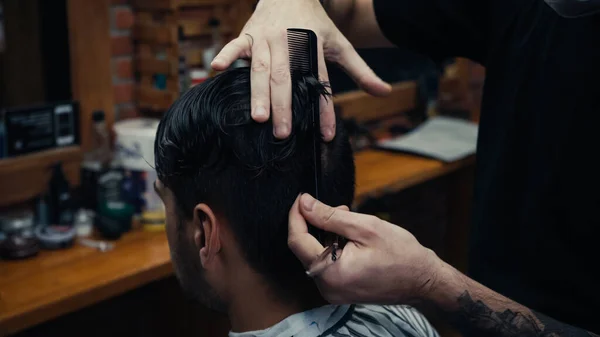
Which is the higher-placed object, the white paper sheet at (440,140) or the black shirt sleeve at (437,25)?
the black shirt sleeve at (437,25)

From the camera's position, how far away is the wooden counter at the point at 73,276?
1680 mm

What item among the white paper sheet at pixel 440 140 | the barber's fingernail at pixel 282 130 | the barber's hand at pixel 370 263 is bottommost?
the white paper sheet at pixel 440 140

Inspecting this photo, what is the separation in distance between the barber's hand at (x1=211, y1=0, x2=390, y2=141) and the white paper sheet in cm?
184

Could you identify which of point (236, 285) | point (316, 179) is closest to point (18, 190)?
point (236, 285)

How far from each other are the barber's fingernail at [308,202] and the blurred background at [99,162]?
91cm

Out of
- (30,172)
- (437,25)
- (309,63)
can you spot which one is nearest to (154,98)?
(30,172)

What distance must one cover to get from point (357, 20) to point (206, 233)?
28.2 inches

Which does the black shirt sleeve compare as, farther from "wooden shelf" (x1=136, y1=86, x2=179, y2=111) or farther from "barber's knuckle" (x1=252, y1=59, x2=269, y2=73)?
"wooden shelf" (x1=136, y1=86, x2=179, y2=111)

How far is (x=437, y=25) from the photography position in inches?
64.2

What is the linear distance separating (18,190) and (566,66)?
1.72m

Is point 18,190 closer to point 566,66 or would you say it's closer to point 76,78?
point 76,78

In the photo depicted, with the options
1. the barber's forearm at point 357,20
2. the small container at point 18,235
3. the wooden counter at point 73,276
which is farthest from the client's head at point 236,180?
the small container at point 18,235

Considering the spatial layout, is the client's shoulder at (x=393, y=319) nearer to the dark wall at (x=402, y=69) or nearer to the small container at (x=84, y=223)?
the small container at (x=84, y=223)

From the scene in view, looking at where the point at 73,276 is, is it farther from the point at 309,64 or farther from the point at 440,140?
the point at 440,140
